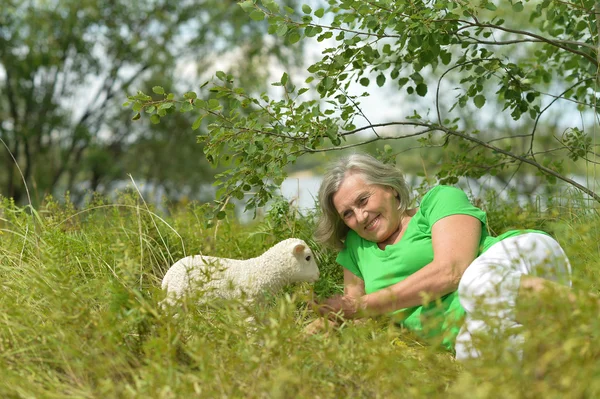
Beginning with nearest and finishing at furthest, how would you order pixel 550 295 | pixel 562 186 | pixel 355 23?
1. pixel 550 295
2. pixel 355 23
3. pixel 562 186

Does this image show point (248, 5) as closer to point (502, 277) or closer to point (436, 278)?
point (436, 278)

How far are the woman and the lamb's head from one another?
277 millimetres

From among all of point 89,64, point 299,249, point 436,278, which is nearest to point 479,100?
point 436,278

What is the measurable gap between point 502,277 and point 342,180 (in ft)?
4.47

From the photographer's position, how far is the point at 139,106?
11.9ft

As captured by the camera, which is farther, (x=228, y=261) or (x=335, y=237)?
(x=335, y=237)

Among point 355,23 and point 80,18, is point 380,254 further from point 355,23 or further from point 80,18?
point 80,18

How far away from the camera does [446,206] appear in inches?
→ 134

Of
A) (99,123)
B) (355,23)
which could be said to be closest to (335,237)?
(355,23)

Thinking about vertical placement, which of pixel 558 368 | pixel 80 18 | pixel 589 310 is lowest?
pixel 558 368

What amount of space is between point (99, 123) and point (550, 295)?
682 inches

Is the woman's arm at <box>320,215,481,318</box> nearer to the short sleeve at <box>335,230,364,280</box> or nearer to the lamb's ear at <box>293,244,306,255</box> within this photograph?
the lamb's ear at <box>293,244,306,255</box>

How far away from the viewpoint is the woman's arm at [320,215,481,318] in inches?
125

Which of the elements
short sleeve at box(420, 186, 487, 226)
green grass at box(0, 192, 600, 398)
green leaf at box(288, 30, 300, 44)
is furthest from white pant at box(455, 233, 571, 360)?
green leaf at box(288, 30, 300, 44)
